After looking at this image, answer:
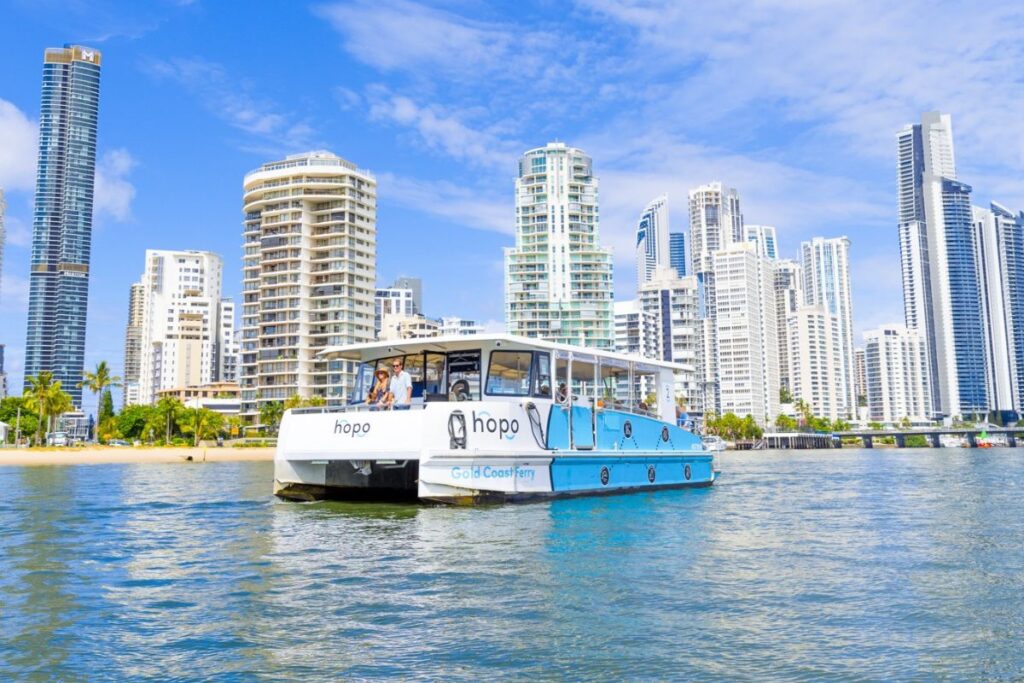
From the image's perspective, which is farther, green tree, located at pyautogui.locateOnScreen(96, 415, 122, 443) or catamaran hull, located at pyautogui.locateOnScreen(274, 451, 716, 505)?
green tree, located at pyautogui.locateOnScreen(96, 415, 122, 443)

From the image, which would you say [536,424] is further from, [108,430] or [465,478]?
[108,430]

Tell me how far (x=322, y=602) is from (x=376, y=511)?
9375 millimetres

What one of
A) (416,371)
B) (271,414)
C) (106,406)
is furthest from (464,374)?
(106,406)

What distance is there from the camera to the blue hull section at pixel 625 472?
67.7ft

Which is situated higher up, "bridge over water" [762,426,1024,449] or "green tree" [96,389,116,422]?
"green tree" [96,389,116,422]

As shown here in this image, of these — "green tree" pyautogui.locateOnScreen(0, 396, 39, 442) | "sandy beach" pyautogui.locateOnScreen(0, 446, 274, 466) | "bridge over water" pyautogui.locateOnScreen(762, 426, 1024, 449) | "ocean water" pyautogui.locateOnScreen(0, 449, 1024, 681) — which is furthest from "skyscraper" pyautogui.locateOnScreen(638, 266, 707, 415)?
"ocean water" pyautogui.locateOnScreen(0, 449, 1024, 681)

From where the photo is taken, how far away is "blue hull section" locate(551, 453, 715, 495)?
20.6 m

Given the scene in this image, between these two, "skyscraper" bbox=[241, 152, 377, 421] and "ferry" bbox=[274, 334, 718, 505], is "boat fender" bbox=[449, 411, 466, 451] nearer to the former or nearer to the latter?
"ferry" bbox=[274, 334, 718, 505]

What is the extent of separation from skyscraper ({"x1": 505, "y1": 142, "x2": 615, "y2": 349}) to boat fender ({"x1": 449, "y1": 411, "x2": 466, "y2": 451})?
338ft

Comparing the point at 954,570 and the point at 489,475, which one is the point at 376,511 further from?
the point at 954,570

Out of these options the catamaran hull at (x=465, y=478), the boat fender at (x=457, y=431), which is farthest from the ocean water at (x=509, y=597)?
the boat fender at (x=457, y=431)

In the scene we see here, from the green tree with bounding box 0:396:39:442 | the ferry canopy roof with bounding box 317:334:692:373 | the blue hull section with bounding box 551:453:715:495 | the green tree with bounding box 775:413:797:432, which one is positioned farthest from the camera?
the green tree with bounding box 775:413:797:432

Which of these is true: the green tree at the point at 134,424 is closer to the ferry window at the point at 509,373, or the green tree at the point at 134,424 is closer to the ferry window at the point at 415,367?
the ferry window at the point at 415,367

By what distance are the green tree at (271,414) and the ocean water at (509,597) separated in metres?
82.3
